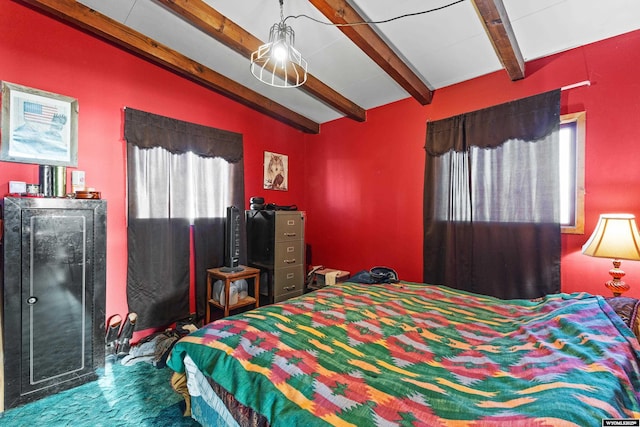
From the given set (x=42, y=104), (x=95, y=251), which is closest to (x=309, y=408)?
(x=95, y=251)

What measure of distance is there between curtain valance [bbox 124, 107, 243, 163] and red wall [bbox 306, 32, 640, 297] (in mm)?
1318

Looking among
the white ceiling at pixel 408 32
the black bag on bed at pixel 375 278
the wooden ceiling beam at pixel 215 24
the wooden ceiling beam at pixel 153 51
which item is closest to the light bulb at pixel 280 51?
the white ceiling at pixel 408 32

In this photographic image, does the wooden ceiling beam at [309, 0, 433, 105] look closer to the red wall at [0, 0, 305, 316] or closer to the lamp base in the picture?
the red wall at [0, 0, 305, 316]

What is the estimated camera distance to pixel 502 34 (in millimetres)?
1811

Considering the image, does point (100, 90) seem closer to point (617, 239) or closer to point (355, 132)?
point (355, 132)

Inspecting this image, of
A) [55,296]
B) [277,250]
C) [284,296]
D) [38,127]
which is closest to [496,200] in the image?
[277,250]

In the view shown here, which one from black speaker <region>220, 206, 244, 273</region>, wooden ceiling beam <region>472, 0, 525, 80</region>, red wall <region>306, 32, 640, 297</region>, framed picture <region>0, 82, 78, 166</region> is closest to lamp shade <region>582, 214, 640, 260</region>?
red wall <region>306, 32, 640, 297</region>

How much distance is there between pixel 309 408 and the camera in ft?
2.77

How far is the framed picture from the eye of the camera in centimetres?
187

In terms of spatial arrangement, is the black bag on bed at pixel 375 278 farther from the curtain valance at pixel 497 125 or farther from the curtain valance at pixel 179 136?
the curtain valance at pixel 179 136

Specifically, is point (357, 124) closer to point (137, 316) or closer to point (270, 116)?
point (270, 116)

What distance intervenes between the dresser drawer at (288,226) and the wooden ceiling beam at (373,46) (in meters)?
1.73

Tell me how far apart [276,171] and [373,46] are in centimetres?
201

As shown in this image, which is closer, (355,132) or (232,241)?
(232,241)
